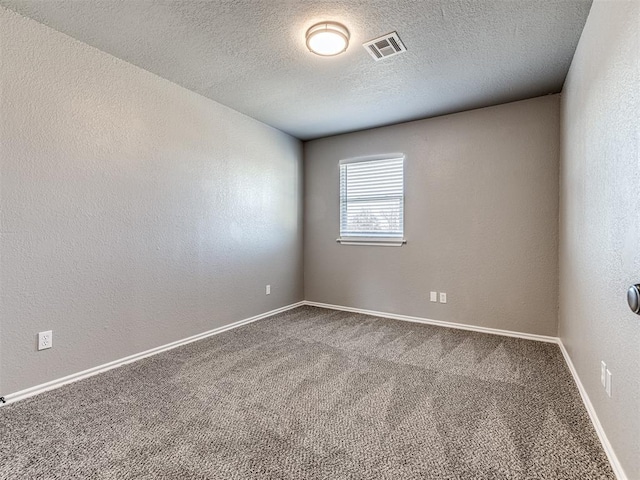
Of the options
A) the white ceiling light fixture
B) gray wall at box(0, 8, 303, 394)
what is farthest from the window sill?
the white ceiling light fixture

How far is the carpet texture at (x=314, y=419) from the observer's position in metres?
1.44

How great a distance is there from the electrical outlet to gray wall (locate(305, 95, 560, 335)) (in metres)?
3.12

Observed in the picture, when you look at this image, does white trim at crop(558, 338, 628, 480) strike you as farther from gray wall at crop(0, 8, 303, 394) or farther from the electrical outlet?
the electrical outlet

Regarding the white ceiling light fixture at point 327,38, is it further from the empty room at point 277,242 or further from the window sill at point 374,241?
the window sill at point 374,241

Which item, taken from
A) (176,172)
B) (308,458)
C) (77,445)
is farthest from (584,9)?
(77,445)

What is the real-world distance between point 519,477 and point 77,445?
209 cm

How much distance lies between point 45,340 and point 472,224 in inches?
155

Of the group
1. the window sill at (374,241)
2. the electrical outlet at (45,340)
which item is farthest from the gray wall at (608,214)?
the electrical outlet at (45,340)

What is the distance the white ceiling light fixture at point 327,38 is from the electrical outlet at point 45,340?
2715 mm

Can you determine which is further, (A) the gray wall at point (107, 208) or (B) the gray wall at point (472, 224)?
(B) the gray wall at point (472, 224)

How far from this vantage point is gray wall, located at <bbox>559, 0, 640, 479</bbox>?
126 cm

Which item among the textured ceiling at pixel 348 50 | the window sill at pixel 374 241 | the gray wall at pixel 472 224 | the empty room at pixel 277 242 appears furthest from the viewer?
the window sill at pixel 374 241

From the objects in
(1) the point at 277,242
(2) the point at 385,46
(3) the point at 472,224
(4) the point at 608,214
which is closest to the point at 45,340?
(1) the point at 277,242

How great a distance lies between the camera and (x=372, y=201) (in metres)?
4.23
